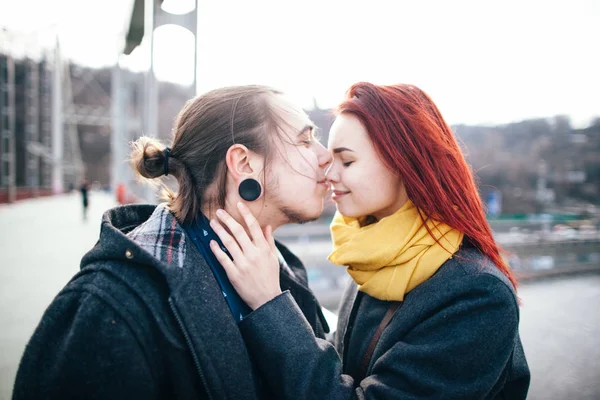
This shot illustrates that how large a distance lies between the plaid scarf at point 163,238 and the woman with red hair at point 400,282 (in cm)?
15

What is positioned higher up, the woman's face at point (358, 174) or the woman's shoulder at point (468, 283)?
the woman's face at point (358, 174)

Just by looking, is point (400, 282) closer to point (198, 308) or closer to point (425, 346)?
point (425, 346)

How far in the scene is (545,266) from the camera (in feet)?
35.1

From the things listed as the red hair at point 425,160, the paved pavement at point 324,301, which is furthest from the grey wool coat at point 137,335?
the paved pavement at point 324,301

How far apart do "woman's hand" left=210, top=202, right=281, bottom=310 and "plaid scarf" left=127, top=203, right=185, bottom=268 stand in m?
0.13

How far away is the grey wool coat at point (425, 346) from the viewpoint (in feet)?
3.48

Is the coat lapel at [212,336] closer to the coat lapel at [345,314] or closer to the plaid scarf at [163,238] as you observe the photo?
the plaid scarf at [163,238]

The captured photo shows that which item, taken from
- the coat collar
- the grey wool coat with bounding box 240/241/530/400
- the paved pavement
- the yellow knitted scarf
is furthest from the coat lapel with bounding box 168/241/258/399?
the paved pavement

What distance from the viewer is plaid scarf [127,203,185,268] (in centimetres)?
108

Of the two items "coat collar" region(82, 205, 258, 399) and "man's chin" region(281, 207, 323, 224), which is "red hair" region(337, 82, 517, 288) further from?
"coat collar" region(82, 205, 258, 399)

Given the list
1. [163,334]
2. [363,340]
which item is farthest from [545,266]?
[163,334]

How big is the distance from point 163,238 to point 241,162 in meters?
0.43

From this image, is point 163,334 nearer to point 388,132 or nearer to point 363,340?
point 363,340

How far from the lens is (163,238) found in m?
1.16
